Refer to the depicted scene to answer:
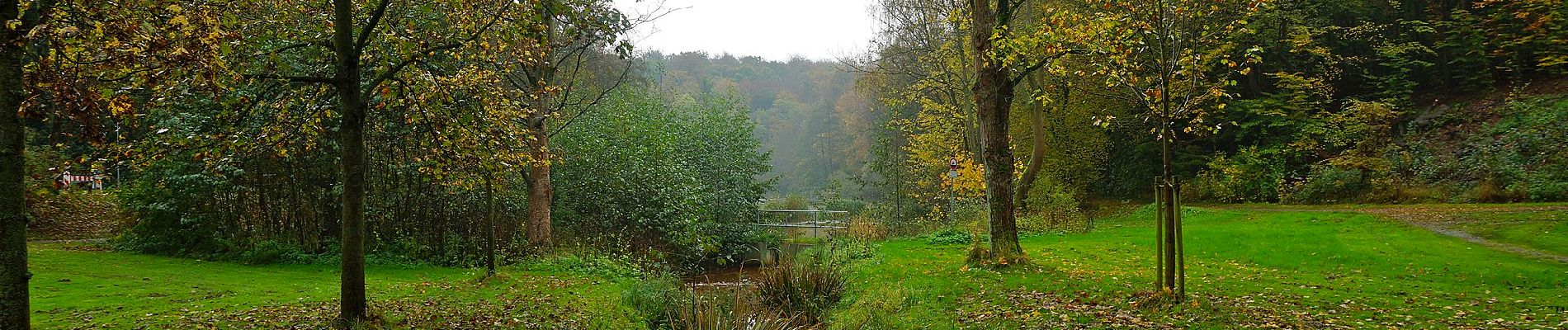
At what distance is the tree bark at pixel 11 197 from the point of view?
440 centimetres

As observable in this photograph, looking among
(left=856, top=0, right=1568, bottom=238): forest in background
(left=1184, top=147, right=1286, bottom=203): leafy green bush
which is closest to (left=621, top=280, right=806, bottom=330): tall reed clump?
(left=856, top=0, right=1568, bottom=238): forest in background

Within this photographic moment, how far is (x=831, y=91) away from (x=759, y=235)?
4187 cm

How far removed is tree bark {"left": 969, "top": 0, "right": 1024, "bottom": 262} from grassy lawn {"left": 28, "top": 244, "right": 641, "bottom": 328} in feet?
16.5

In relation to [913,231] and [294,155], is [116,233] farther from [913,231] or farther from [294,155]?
[913,231]

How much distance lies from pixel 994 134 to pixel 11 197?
30.7ft

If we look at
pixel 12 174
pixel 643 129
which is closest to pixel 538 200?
pixel 643 129

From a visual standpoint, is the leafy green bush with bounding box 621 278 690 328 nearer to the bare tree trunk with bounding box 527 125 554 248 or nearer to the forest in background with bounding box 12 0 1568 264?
the forest in background with bounding box 12 0 1568 264

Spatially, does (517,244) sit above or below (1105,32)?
below

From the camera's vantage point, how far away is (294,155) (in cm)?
1202

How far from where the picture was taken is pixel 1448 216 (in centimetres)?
1339

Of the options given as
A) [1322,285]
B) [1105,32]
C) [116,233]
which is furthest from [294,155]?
[1322,285]

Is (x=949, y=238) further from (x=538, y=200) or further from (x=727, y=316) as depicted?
(x=727, y=316)

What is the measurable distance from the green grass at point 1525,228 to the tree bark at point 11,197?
15215 millimetres

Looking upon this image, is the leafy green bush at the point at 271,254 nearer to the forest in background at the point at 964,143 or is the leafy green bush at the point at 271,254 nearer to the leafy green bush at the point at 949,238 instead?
the forest in background at the point at 964,143
